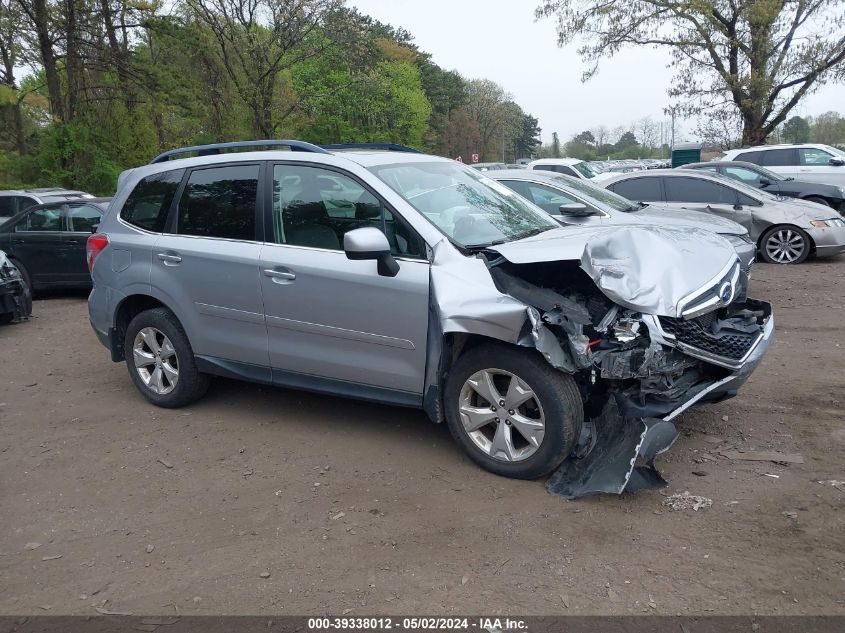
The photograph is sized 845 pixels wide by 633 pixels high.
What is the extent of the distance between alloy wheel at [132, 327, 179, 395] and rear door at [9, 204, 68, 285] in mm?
6102

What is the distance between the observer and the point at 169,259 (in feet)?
17.5

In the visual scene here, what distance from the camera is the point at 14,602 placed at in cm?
324

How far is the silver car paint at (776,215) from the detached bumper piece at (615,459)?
25.3 feet

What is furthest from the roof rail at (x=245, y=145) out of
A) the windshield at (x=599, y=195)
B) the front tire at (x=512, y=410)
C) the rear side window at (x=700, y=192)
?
the rear side window at (x=700, y=192)

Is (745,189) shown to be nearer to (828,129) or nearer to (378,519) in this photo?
(378,519)

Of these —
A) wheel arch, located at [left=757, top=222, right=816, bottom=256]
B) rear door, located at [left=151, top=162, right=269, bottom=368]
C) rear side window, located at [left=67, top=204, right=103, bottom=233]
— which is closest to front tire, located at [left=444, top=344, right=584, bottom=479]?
rear door, located at [left=151, top=162, right=269, bottom=368]

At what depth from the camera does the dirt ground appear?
10.3 feet

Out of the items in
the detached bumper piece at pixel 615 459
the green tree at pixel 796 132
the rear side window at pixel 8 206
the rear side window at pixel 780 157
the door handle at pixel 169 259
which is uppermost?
the green tree at pixel 796 132

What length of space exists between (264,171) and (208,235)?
0.64 metres

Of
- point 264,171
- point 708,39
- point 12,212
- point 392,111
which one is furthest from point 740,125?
point 264,171

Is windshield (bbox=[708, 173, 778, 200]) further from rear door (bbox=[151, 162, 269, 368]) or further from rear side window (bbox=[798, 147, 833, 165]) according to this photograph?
rear door (bbox=[151, 162, 269, 368])

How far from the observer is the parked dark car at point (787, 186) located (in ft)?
44.6

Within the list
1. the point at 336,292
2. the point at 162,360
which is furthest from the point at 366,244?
the point at 162,360

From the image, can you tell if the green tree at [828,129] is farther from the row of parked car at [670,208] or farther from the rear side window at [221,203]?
the rear side window at [221,203]
